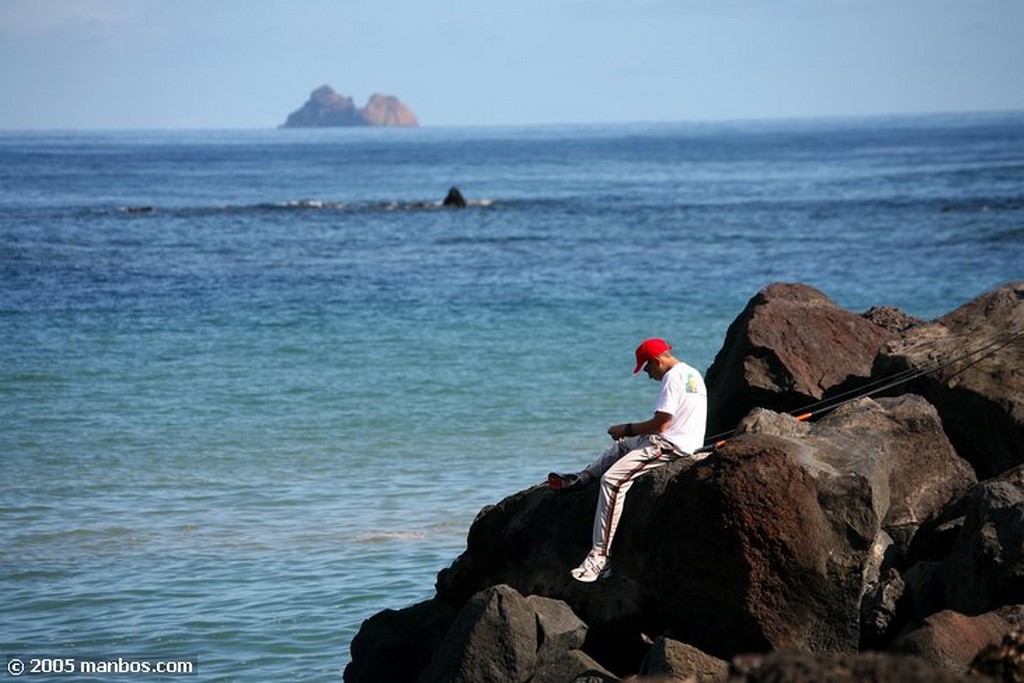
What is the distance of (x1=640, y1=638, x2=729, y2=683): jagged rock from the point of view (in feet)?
28.5

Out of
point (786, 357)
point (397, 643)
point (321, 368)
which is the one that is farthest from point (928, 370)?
point (321, 368)

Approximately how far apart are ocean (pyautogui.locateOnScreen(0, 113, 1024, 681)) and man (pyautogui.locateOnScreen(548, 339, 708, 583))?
2.83 meters

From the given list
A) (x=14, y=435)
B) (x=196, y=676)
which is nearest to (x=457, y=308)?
(x=14, y=435)

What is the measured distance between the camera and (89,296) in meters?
33.2

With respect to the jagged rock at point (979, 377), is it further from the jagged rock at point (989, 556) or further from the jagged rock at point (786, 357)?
the jagged rock at point (989, 556)

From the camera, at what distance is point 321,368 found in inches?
990

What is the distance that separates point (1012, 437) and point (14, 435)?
1309 cm

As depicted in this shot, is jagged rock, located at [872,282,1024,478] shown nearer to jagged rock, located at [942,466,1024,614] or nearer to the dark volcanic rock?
jagged rock, located at [942,466,1024,614]

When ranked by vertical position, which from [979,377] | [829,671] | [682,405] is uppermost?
[829,671]

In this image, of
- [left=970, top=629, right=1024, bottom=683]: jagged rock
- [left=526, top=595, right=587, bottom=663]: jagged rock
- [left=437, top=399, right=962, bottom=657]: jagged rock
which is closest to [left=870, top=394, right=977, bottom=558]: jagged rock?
[left=437, top=399, right=962, bottom=657]: jagged rock

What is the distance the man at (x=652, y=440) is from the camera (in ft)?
32.6

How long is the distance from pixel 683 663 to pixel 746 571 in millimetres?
741

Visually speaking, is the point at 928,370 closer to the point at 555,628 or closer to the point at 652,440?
the point at 652,440

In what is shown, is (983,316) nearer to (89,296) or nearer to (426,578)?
(426,578)
